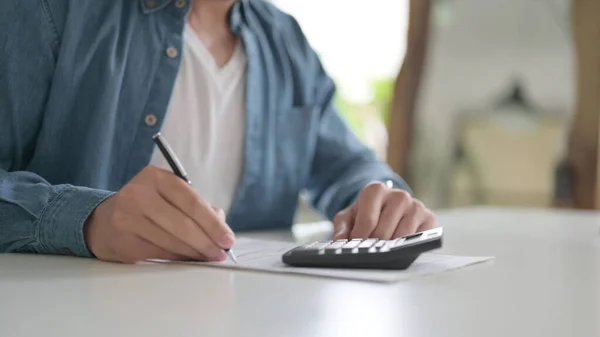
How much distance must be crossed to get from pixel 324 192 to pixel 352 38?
221 cm

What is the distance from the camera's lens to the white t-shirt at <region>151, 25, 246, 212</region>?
1.22m

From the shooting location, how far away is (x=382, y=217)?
96 cm

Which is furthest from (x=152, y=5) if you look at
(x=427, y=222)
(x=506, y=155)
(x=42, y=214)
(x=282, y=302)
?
(x=506, y=155)

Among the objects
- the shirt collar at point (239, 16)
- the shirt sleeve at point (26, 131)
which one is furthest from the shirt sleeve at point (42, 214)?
the shirt collar at point (239, 16)

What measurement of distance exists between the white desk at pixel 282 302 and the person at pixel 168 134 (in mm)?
47

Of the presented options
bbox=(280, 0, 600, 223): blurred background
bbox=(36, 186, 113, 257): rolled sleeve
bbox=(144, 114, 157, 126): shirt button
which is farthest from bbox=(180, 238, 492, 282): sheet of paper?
bbox=(280, 0, 600, 223): blurred background

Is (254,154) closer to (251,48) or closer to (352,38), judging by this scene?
(251,48)

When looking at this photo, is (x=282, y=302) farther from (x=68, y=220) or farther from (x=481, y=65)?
(x=481, y=65)

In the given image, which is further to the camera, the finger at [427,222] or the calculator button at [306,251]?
the finger at [427,222]

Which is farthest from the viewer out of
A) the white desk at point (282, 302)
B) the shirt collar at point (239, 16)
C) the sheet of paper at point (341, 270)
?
the shirt collar at point (239, 16)

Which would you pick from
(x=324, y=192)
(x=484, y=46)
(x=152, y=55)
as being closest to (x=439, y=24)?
(x=484, y=46)

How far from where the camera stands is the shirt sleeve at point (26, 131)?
35.0 inches

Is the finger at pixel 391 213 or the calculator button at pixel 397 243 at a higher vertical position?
the calculator button at pixel 397 243

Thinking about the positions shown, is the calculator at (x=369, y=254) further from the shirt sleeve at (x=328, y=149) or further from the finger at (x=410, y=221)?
the shirt sleeve at (x=328, y=149)
